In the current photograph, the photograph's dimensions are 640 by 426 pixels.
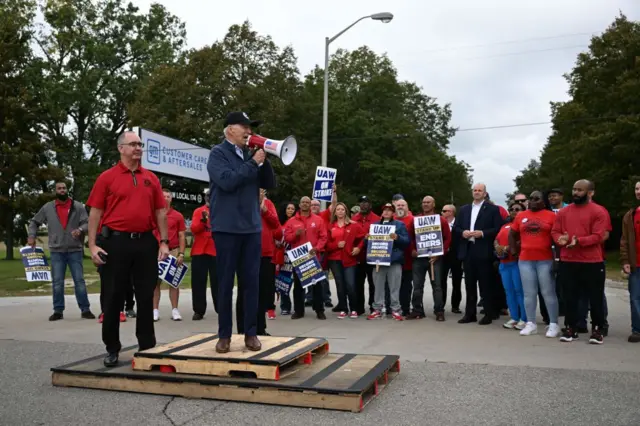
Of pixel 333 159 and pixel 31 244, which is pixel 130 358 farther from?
pixel 333 159

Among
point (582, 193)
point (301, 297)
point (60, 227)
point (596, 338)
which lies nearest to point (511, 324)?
point (596, 338)

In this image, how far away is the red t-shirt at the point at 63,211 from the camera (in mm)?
10711

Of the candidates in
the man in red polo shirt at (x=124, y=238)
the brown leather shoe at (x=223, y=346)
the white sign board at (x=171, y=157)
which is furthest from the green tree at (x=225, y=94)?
the brown leather shoe at (x=223, y=346)

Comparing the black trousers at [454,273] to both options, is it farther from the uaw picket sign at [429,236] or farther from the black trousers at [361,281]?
the black trousers at [361,281]

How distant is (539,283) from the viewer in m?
9.09

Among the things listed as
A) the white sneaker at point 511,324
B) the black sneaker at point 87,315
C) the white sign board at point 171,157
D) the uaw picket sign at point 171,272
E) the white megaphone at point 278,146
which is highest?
the white sign board at point 171,157

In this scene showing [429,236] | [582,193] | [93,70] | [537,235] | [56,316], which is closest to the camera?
[582,193]

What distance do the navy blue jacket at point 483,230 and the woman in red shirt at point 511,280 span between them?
153 mm

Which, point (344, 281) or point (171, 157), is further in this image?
point (171, 157)

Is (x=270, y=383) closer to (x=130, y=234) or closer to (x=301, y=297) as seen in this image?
(x=130, y=234)

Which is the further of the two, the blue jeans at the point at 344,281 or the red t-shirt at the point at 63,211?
the blue jeans at the point at 344,281

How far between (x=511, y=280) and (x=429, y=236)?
158 centimetres

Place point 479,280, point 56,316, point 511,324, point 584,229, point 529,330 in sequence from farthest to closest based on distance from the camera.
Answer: point 56,316 < point 479,280 < point 511,324 < point 529,330 < point 584,229

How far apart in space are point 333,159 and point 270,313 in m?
40.1
